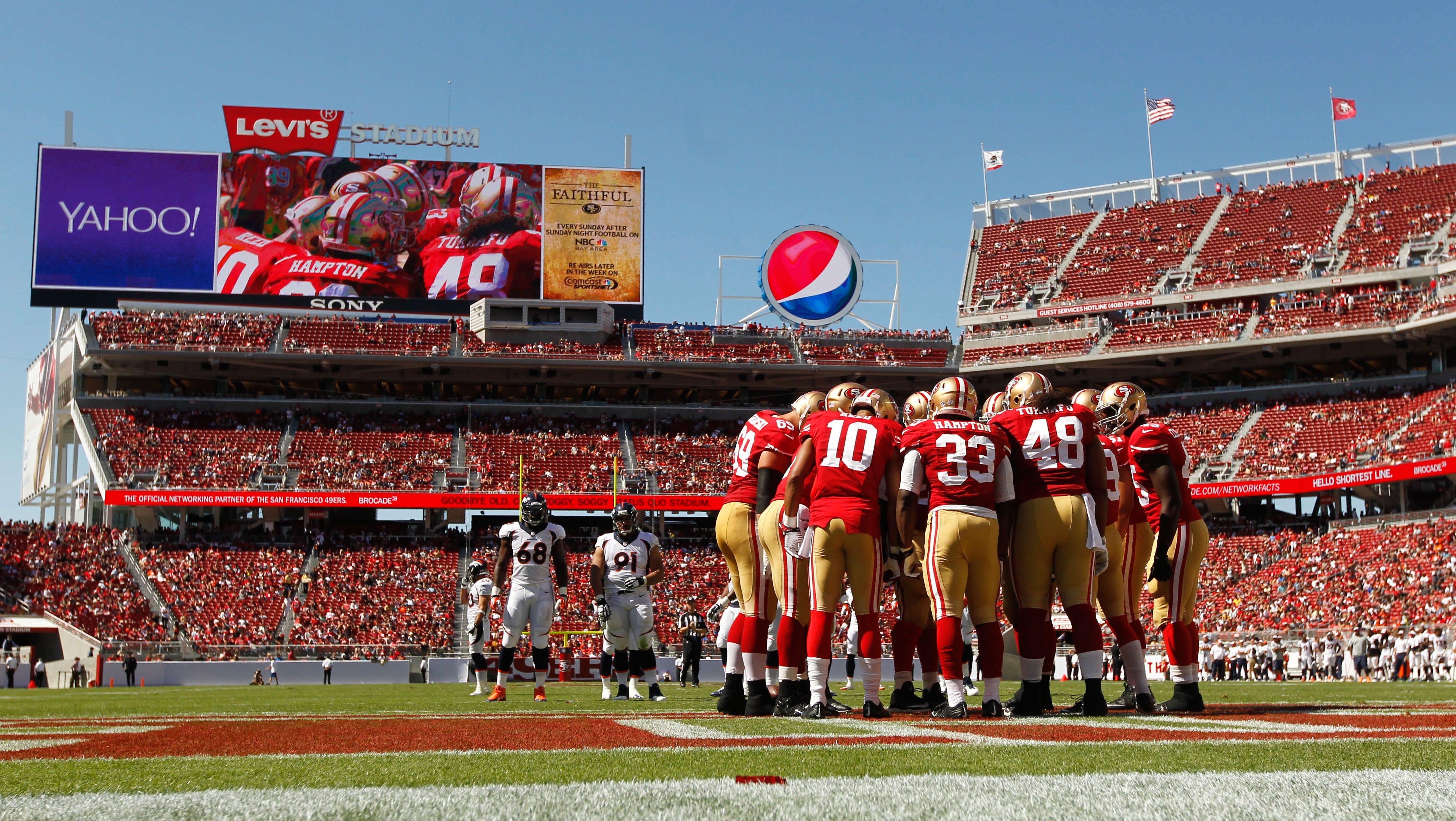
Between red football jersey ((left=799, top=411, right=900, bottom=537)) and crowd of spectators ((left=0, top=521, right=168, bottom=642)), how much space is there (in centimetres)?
2904

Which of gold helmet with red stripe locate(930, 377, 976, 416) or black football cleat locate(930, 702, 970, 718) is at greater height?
gold helmet with red stripe locate(930, 377, 976, 416)

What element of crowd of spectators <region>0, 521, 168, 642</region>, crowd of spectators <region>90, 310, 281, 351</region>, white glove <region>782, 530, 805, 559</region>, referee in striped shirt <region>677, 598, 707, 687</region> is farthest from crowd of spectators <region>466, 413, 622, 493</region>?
white glove <region>782, 530, 805, 559</region>

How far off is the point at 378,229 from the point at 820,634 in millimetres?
37697

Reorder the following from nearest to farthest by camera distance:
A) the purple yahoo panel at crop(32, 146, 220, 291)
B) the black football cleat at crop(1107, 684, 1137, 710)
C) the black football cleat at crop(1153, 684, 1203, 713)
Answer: the black football cleat at crop(1153, 684, 1203, 713), the black football cleat at crop(1107, 684, 1137, 710), the purple yahoo panel at crop(32, 146, 220, 291)

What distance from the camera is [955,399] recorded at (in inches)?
334

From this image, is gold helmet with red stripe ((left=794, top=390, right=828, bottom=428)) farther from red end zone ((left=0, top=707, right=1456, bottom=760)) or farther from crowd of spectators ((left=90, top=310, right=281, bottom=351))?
crowd of spectators ((left=90, top=310, right=281, bottom=351))

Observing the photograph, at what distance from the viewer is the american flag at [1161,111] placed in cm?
5222

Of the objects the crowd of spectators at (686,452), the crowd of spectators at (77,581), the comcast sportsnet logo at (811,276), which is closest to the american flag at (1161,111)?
the comcast sportsnet logo at (811,276)

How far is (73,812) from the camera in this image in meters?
3.34

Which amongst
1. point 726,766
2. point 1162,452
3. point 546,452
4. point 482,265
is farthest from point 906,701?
point 482,265

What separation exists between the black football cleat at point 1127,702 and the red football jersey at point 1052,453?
178 cm

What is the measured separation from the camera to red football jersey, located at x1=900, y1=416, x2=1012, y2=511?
808 centimetres

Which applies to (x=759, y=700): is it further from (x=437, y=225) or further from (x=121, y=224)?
(x=121, y=224)

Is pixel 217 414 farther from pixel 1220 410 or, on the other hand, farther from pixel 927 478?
pixel 927 478
